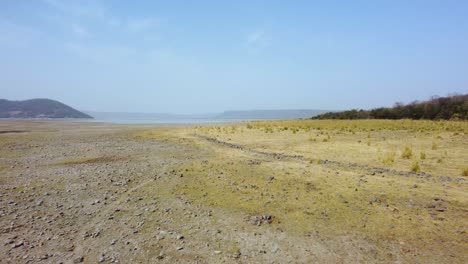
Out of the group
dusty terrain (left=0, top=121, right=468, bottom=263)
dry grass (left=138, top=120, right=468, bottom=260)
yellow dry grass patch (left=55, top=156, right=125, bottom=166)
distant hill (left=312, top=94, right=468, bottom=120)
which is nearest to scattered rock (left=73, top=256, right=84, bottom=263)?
dusty terrain (left=0, top=121, right=468, bottom=263)

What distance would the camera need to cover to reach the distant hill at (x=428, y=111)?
52.1 metres

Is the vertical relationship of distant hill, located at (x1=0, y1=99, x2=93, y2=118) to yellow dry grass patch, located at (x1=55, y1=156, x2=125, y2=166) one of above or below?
above

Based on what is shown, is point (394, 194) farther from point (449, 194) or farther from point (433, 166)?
point (433, 166)

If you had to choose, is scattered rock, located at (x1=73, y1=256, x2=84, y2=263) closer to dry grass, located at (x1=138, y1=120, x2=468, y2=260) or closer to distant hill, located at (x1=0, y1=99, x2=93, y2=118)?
dry grass, located at (x1=138, y1=120, x2=468, y2=260)

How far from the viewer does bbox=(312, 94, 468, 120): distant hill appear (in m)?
52.1

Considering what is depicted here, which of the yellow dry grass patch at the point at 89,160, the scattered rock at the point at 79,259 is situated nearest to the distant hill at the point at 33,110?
the yellow dry grass patch at the point at 89,160

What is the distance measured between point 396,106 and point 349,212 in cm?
6630

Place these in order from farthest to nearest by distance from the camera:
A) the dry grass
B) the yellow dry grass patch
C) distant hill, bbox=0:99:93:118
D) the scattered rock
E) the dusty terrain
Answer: distant hill, bbox=0:99:93:118
the yellow dry grass patch
the dry grass
the dusty terrain
the scattered rock

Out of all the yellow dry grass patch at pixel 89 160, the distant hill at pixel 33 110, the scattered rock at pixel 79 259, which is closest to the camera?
the scattered rock at pixel 79 259

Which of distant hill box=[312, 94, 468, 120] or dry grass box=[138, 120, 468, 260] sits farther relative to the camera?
distant hill box=[312, 94, 468, 120]

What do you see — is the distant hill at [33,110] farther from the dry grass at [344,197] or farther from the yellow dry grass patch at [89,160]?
the dry grass at [344,197]

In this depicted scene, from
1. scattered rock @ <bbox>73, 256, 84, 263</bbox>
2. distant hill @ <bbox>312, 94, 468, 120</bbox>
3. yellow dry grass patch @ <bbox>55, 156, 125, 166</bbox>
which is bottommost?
scattered rock @ <bbox>73, 256, 84, 263</bbox>

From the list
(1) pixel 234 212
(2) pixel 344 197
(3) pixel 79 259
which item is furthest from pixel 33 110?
(2) pixel 344 197

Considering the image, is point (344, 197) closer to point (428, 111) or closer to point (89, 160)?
point (89, 160)
